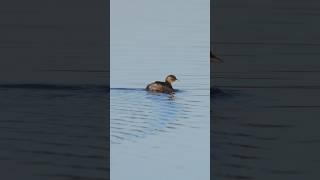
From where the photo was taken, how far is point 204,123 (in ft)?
12.0
